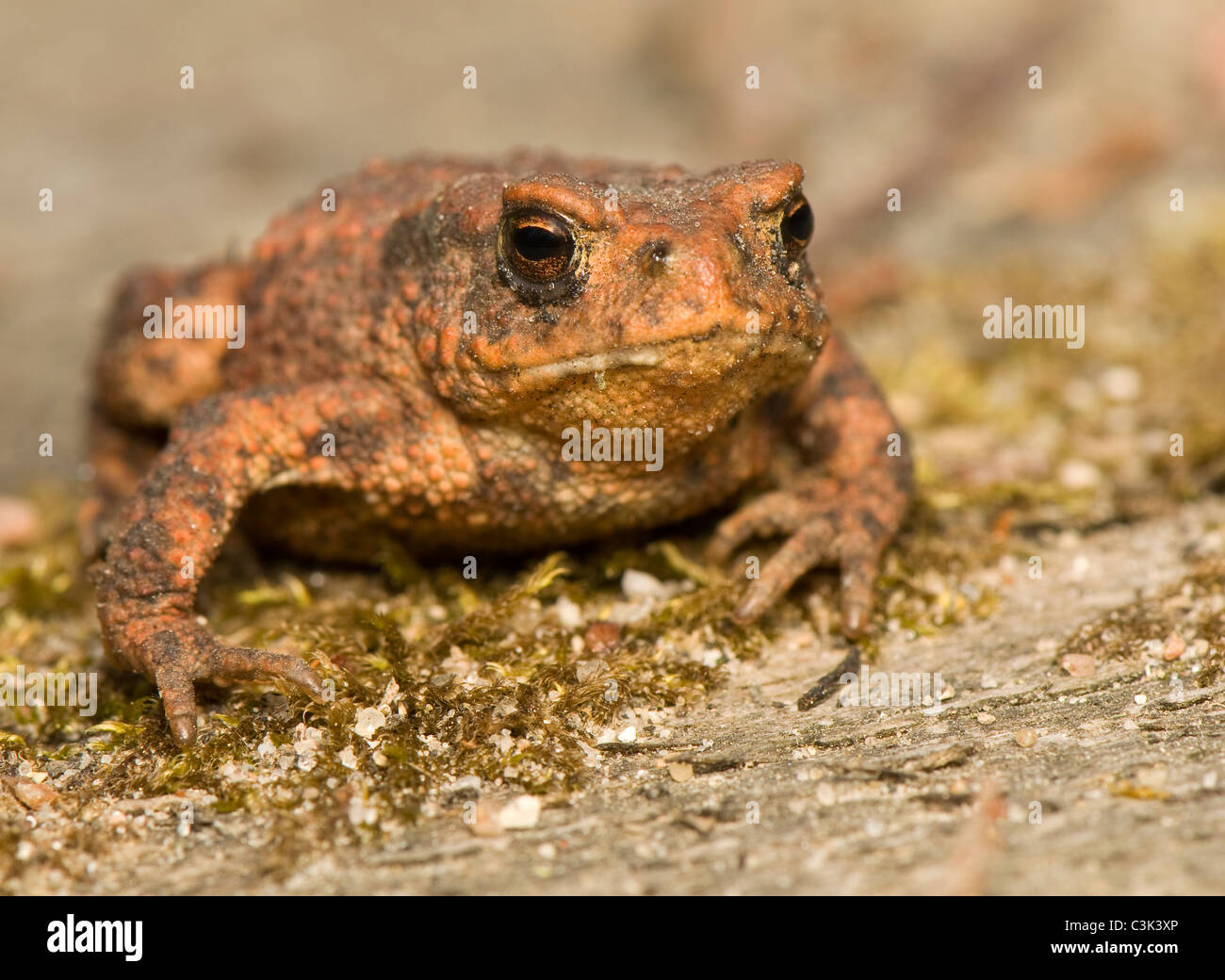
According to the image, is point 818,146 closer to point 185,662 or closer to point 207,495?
point 207,495

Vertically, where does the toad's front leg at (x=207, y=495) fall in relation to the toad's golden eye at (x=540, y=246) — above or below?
below

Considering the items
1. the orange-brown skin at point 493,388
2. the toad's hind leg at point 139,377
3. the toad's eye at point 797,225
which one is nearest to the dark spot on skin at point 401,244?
the orange-brown skin at point 493,388

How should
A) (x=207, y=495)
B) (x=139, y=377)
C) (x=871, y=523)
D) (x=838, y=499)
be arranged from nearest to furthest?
(x=207, y=495), (x=871, y=523), (x=838, y=499), (x=139, y=377)

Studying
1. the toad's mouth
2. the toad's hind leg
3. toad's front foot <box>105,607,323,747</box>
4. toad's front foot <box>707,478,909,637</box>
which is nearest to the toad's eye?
the toad's mouth

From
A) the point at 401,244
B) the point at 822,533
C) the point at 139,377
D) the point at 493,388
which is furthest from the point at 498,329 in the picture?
the point at 139,377

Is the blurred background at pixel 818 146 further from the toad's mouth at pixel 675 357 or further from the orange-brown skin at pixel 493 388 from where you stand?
the toad's mouth at pixel 675 357

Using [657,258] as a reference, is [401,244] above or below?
above

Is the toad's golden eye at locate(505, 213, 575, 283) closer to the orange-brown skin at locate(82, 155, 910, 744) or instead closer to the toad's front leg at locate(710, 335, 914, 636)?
the orange-brown skin at locate(82, 155, 910, 744)
